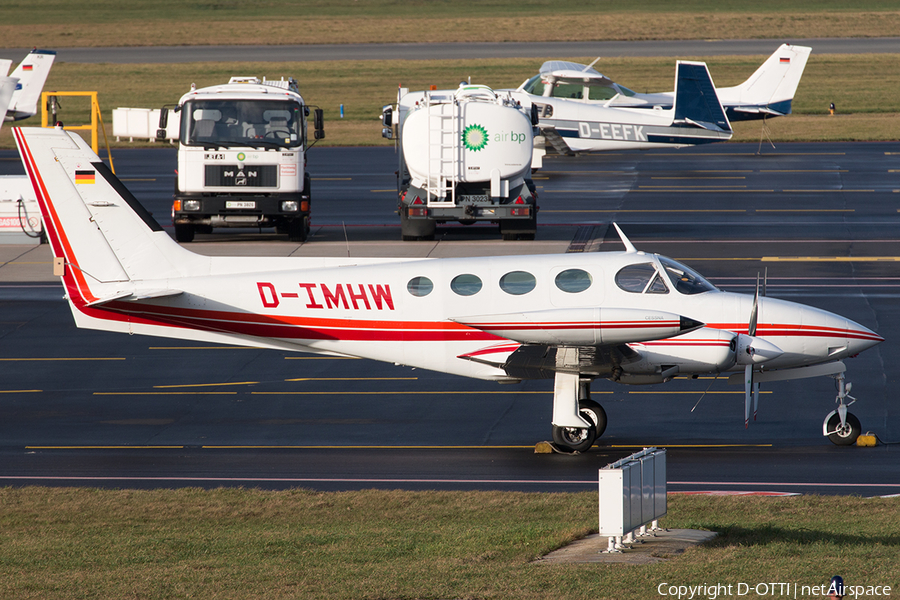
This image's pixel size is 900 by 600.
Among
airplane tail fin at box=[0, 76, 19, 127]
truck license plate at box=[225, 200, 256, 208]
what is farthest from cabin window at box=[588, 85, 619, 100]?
airplane tail fin at box=[0, 76, 19, 127]

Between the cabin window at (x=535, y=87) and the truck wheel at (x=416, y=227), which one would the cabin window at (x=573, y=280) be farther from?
the cabin window at (x=535, y=87)

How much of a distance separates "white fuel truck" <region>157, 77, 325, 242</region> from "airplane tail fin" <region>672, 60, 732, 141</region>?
19621mm

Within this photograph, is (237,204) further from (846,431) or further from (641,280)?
(846,431)

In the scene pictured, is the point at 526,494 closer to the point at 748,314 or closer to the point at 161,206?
the point at 748,314

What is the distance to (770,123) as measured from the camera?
62.7m

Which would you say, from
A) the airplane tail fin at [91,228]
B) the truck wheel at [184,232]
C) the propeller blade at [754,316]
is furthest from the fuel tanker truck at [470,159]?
the propeller blade at [754,316]

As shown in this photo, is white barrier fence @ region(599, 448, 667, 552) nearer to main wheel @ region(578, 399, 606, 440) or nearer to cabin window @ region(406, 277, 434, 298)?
main wheel @ region(578, 399, 606, 440)

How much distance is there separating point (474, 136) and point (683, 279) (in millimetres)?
16703

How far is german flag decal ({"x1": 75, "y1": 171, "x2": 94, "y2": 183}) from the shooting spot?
18.3m

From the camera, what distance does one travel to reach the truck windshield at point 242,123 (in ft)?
109

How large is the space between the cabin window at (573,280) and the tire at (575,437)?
1.83m

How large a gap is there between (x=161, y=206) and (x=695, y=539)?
33225 millimetres

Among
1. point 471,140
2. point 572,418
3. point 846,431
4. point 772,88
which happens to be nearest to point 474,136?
point 471,140

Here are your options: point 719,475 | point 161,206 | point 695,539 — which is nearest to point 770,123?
point 161,206
